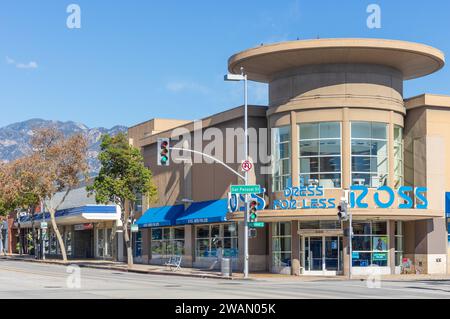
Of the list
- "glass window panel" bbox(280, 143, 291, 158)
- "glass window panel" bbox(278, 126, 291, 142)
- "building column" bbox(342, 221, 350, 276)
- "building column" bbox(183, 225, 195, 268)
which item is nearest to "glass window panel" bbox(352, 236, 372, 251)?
"building column" bbox(342, 221, 350, 276)

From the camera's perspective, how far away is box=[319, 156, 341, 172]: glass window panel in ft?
149

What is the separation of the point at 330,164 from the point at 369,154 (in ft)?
7.55

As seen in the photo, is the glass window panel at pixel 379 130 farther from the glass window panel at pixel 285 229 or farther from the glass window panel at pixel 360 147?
the glass window panel at pixel 285 229

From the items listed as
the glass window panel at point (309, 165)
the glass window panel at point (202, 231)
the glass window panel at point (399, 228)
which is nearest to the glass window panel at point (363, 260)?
the glass window panel at point (399, 228)

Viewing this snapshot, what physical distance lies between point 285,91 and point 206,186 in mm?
10603

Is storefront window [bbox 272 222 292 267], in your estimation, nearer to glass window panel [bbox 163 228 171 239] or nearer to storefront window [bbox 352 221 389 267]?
storefront window [bbox 352 221 389 267]

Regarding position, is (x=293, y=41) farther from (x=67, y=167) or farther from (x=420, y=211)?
(x=67, y=167)

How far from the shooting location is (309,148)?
46.1 meters

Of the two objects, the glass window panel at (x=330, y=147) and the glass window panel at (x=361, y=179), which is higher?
the glass window panel at (x=330, y=147)

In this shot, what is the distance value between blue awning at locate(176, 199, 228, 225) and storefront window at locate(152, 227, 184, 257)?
3.06 metres

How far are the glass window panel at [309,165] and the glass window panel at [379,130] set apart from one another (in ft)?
11.9

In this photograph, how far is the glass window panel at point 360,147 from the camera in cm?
4538
